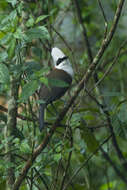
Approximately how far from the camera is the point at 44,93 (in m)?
2.00

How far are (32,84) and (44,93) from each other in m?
0.75

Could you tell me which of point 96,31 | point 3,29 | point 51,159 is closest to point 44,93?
point 51,159

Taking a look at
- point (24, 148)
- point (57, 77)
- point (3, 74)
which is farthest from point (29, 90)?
point (57, 77)

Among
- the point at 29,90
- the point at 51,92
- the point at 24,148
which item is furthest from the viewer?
the point at 51,92

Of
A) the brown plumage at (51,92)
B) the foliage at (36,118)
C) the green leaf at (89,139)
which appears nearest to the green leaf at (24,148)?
the foliage at (36,118)

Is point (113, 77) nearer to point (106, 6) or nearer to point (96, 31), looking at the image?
point (96, 31)

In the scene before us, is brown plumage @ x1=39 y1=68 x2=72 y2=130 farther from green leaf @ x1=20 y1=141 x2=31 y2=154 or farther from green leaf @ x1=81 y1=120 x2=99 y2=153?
green leaf @ x1=20 y1=141 x2=31 y2=154

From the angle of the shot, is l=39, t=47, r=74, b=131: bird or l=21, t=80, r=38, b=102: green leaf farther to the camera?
l=39, t=47, r=74, b=131: bird

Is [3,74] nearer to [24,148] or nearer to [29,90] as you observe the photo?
[29,90]

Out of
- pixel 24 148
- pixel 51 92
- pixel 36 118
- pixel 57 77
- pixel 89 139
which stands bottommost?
pixel 24 148

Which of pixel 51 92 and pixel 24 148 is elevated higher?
pixel 51 92

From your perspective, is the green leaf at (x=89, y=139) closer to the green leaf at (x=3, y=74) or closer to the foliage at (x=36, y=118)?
the foliage at (x=36, y=118)

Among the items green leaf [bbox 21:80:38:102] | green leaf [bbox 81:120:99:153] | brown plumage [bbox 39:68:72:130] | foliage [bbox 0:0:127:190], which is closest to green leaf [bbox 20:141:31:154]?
foliage [bbox 0:0:127:190]

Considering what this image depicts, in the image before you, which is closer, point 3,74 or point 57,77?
point 3,74
